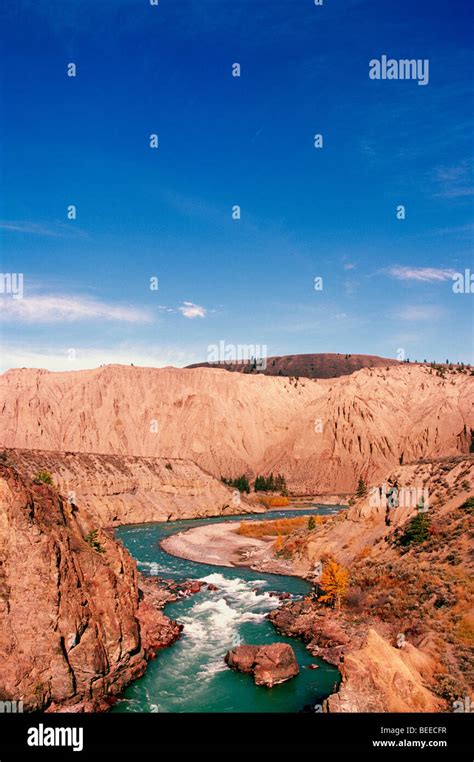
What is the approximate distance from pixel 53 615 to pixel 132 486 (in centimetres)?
6125

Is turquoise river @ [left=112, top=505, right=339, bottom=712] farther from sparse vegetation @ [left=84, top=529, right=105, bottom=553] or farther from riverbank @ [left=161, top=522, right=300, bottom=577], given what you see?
sparse vegetation @ [left=84, top=529, right=105, bottom=553]

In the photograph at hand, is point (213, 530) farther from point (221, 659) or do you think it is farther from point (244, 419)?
point (244, 419)

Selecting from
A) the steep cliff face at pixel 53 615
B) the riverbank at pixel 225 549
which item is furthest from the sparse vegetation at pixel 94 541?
the riverbank at pixel 225 549

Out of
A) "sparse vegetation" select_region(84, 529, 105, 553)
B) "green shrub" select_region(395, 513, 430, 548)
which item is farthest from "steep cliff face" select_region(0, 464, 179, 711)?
"green shrub" select_region(395, 513, 430, 548)

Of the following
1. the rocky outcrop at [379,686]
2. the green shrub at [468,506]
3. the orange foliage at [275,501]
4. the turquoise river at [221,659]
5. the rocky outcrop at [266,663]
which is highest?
the green shrub at [468,506]

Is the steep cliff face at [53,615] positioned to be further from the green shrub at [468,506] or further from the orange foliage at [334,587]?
the green shrub at [468,506]

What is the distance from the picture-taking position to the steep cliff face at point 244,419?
118 meters

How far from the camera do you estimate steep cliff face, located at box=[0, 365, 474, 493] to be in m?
118

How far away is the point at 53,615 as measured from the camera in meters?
19.8

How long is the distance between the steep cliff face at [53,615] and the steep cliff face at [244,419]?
92.8 m

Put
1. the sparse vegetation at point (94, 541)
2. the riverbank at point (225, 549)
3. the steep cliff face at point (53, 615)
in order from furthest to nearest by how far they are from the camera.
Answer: the riverbank at point (225, 549) → the sparse vegetation at point (94, 541) → the steep cliff face at point (53, 615)

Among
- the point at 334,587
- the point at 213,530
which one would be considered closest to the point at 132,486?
the point at 213,530
